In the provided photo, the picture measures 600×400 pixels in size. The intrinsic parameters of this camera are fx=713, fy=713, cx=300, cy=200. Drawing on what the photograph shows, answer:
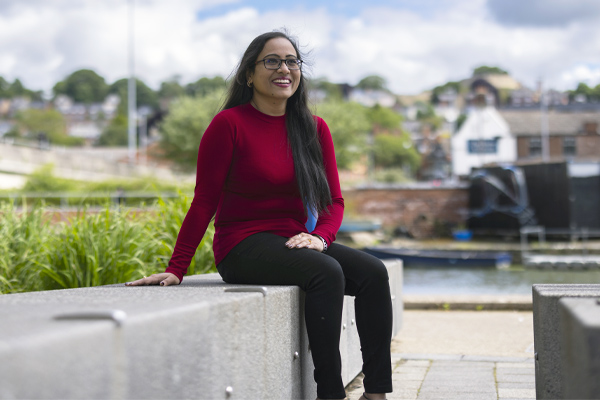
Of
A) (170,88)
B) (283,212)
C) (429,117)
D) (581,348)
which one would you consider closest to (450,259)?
(283,212)

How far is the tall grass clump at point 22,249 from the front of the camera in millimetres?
4938

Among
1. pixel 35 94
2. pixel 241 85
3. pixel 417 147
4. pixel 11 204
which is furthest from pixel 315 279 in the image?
pixel 35 94

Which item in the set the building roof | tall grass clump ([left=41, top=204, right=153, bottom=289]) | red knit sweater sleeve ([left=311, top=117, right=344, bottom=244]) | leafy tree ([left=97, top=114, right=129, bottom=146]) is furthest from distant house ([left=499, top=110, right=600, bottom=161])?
leafy tree ([left=97, top=114, right=129, bottom=146])

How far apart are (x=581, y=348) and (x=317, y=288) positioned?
3.62 ft

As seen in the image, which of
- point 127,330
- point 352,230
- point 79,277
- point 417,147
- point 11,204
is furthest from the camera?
point 417,147

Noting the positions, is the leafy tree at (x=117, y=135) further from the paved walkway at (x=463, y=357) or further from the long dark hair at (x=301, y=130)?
the long dark hair at (x=301, y=130)

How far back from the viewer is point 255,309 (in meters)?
2.27

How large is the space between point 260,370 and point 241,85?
1358 mm

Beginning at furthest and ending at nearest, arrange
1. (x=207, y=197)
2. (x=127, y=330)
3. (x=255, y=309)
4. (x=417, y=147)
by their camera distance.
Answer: (x=417, y=147) < (x=207, y=197) < (x=255, y=309) < (x=127, y=330)

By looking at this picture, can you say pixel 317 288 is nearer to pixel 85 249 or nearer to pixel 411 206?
pixel 85 249

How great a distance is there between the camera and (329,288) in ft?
8.52

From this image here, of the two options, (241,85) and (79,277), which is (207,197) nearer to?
(241,85)

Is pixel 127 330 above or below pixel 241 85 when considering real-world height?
below

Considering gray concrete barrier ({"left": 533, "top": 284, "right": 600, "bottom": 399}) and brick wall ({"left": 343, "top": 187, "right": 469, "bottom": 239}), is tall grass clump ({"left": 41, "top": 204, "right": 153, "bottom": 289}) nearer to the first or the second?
Result: gray concrete barrier ({"left": 533, "top": 284, "right": 600, "bottom": 399})
